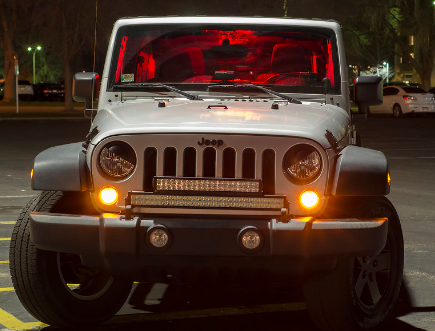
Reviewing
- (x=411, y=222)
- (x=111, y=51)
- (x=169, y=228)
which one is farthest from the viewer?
(x=411, y=222)

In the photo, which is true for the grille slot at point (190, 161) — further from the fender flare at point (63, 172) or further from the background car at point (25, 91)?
the background car at point (25, 91)

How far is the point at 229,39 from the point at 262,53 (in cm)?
30

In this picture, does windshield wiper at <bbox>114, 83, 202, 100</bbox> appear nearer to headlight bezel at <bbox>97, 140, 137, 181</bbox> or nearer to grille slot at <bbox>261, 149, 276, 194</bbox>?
headlight bezel at <bbox>97, 140, 137, 181</bbox>

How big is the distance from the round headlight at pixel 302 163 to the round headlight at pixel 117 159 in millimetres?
871

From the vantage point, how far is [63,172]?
5195 mm

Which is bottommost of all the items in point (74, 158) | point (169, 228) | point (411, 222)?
point (411, 222)

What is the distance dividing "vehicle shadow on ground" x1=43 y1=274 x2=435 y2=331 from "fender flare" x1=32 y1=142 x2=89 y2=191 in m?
0.99

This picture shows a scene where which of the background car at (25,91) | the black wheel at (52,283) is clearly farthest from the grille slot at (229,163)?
the background car at (25,91)

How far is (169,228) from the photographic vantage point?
4902 mm

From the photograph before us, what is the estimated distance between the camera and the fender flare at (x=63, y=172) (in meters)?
5.18

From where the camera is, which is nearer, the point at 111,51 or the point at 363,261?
the point at 363,261

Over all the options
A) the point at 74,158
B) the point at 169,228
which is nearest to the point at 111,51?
the point at 74,158

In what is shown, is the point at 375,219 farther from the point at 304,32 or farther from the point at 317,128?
the point at 304,32

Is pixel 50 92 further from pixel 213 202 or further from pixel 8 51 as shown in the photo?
pixel 213 202
